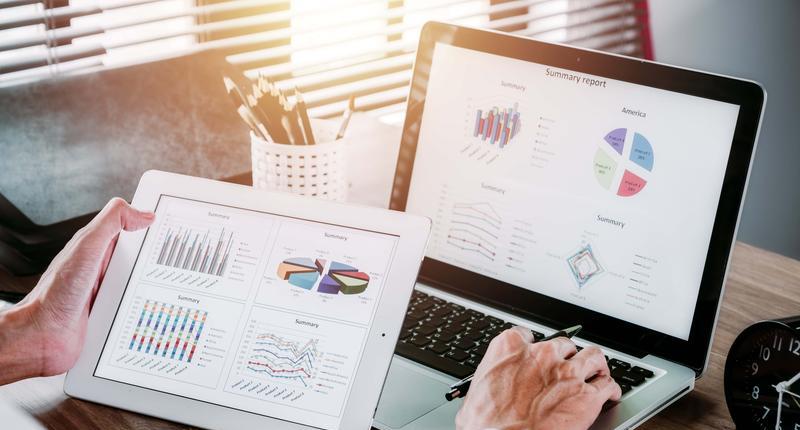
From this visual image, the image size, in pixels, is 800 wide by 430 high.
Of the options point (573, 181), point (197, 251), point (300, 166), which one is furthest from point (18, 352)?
point (573, 181)

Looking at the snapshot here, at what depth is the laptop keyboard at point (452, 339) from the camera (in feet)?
2.82

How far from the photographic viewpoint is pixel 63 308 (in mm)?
789

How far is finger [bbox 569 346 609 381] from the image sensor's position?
2.42ft

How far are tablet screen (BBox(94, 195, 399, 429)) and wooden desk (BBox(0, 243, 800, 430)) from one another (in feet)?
0.13

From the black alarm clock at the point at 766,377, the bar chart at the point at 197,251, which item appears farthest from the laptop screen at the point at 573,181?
the bar chart at the point at 197,251

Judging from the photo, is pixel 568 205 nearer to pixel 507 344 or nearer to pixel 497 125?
pixel 497 125

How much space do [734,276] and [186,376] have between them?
780 millimetres

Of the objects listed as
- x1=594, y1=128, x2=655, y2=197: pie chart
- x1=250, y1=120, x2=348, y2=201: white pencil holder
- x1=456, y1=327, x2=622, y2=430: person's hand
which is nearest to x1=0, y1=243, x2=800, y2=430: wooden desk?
x1=456, y1=327, x2=622, y2=430: person's hand

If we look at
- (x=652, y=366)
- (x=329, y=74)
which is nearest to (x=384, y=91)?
(x=329, y=74)

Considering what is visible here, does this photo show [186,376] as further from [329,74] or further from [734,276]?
[329,74]

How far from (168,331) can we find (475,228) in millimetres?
407

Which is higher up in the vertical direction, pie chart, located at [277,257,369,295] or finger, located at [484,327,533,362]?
pie chart, located at [277,257,369,295]

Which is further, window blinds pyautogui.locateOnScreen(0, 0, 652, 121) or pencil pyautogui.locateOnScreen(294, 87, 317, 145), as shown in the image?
window blinds pyautogui.locateOnScreen(0, 0, 652, 121)

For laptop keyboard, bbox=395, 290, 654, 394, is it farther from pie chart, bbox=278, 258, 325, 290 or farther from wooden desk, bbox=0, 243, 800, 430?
pie chart, bbox=278, 258, 325, 290
